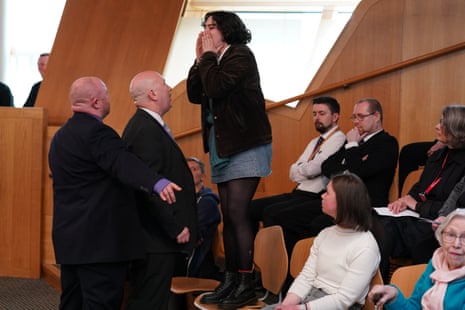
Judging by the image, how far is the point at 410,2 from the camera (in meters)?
4.80

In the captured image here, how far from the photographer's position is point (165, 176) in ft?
10.1

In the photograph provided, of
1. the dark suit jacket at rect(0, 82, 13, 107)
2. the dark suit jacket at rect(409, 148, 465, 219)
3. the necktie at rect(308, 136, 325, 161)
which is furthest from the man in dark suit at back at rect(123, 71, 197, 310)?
the dark suit jacket at rect(0, 82, 13, 107)

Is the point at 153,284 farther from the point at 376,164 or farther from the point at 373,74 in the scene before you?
the point at 373,74

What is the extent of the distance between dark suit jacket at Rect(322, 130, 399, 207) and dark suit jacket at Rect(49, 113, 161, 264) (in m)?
1.44

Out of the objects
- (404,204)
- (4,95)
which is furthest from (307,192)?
(4,95)

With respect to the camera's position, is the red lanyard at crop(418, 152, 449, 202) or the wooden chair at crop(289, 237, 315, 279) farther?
the red lanyard at crop(418, 152, 449, 202)

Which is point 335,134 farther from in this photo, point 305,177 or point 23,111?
point 23,111

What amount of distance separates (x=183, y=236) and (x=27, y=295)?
188 centimetres

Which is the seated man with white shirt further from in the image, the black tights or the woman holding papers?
the black tights

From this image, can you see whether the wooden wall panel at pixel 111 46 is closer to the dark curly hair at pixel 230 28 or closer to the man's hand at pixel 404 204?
the dark curly hair at pixel 230 28

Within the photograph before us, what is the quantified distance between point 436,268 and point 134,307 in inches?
47.0

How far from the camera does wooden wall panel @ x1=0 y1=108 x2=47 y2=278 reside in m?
4.96

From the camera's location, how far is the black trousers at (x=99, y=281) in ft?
→ 9.70

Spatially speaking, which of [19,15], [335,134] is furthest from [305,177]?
[19,15]
